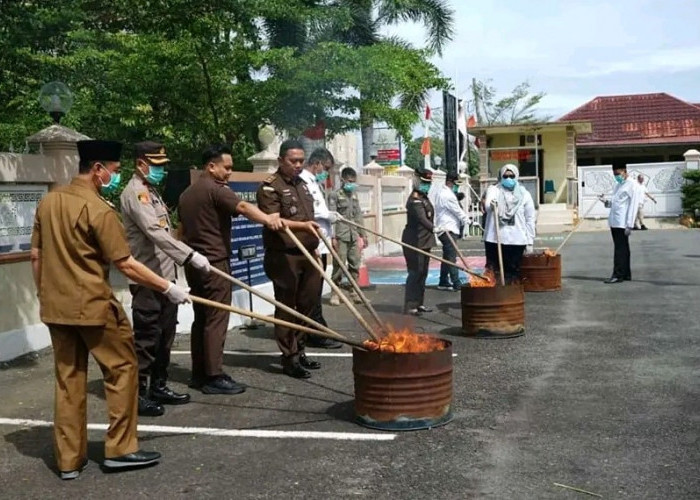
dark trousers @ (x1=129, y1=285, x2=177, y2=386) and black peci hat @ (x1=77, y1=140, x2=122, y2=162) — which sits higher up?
black peci hat @ (x1=77, y1=140, x2=122, y2=162)

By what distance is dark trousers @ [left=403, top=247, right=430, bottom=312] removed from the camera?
9.08m

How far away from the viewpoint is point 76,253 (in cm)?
417

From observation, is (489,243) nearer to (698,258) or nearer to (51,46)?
(51,46)

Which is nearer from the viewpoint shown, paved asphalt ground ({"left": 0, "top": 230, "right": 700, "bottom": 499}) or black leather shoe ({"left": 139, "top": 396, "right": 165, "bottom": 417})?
paved asphalt ground ({"left": 0, "top": 230, "right": 700, "bottom": 499})

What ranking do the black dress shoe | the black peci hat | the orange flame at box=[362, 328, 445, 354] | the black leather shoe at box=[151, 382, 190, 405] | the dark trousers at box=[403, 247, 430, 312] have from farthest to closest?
the dark trousers at box=[403, 247, 430, 312], the black dress shoe, the black leather shoe at box=[151, 382, 190, 405], the orange flame at box=[362, 328, 445, 354], the black peci hat

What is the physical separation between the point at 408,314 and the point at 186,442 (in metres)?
4.82

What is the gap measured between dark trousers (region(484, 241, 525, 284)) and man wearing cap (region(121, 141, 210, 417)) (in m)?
5.01

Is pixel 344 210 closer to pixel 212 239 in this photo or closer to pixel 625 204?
pixel 625 204

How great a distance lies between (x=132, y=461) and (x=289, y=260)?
2.51 meters

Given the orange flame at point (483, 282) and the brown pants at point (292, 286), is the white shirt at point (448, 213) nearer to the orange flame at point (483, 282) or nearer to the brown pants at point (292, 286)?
the orange flame at point (483, 282)

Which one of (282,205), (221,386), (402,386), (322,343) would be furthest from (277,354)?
(402,386)

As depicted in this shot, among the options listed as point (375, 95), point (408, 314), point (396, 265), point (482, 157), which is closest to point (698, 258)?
point (396, 265)

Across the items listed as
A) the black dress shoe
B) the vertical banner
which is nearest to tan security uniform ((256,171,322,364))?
the black dress shoe

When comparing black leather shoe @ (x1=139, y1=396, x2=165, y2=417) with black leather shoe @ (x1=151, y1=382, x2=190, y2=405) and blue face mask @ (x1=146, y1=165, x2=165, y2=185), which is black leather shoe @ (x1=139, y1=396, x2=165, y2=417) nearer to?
black leather shoe @ (x1=151, y1=382, x2=190, y2=405)
